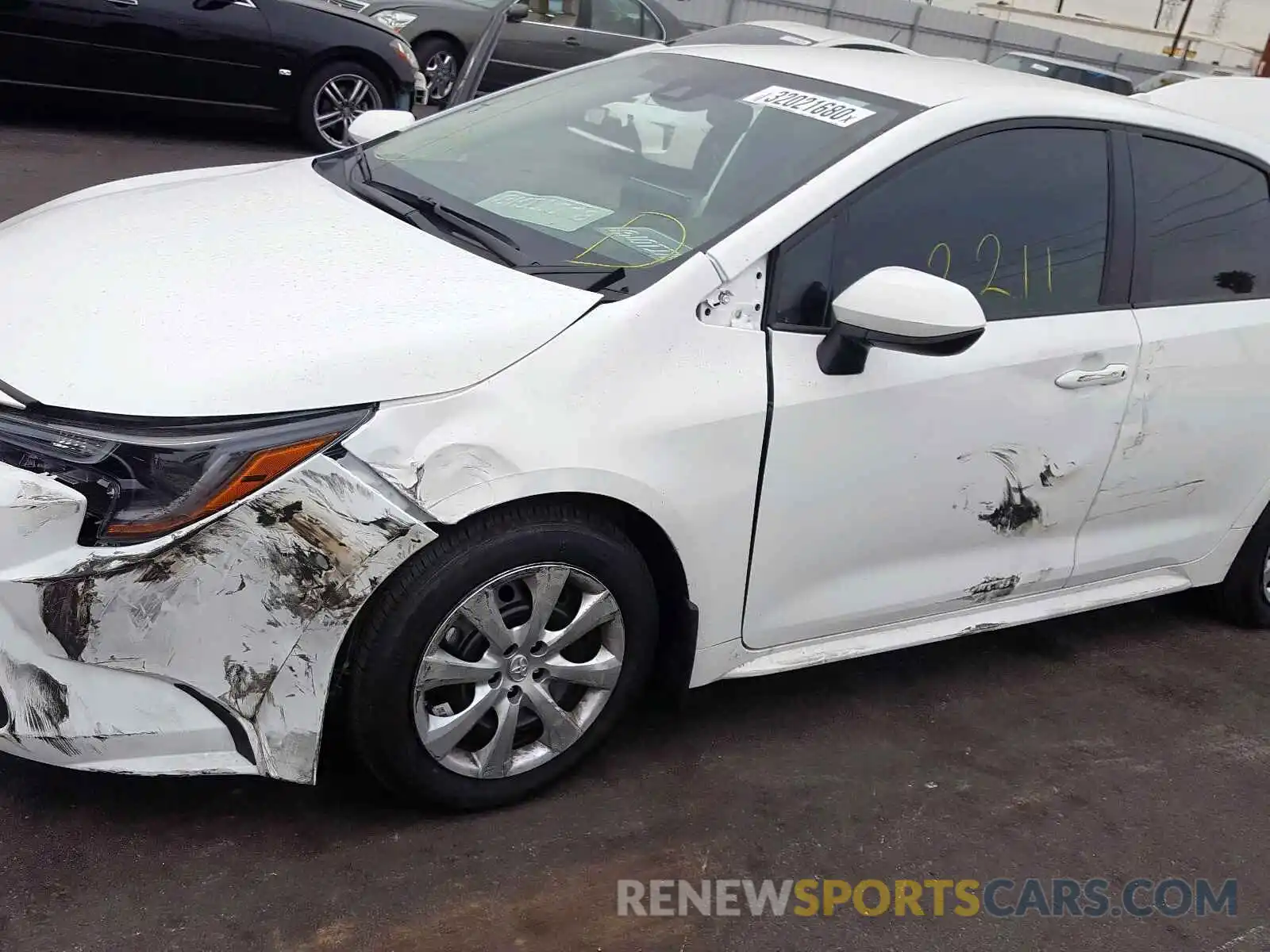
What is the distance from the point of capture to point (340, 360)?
2.33 metres

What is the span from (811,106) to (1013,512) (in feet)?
3.88

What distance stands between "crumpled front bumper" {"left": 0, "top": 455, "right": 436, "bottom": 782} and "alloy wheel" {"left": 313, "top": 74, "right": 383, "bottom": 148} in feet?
23.0

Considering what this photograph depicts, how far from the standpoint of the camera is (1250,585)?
4.11 meters

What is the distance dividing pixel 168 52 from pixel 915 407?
6.77m

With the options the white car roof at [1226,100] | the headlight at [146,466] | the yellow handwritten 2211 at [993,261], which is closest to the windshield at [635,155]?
the yellow handwritten 2211 at [993,261]

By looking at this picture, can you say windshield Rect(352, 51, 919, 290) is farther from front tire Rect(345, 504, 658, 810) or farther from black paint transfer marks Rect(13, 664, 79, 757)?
black paint transfer marks Rect(13, 664, 79, 757)

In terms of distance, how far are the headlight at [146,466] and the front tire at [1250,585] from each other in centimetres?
317

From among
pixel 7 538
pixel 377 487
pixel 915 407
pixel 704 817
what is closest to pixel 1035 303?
pixel 915 407

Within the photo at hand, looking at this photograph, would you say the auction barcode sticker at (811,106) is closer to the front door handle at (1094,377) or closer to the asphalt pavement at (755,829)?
the front door handle at (1094,377)

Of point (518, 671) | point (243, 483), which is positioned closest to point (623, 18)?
point (518, 671)

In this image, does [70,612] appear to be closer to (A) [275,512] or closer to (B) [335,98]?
(A) [275,512]

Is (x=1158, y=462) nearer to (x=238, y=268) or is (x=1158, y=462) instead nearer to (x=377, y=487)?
(x=377, y=487)

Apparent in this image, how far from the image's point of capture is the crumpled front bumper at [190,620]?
2.20m

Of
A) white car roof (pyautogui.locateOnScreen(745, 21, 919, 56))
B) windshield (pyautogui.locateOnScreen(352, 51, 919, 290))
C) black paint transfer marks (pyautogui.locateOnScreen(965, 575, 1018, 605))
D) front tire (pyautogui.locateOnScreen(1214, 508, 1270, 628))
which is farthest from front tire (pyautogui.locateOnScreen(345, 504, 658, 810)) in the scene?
front tire (pyautogui.locateOnScreen(1214, 508, 1270, 628))
